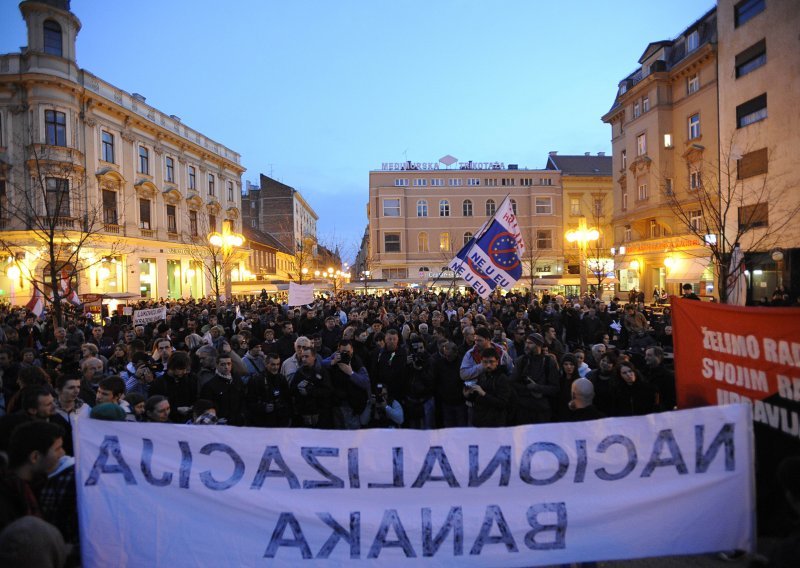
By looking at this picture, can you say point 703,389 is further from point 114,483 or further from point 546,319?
point 546,319

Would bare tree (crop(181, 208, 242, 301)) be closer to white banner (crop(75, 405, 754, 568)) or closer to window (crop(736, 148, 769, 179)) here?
window (crop(736, 148, 769, 179))

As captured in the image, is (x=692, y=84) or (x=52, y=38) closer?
(x=52, y=38)

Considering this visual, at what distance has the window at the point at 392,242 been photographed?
5749 centimetres

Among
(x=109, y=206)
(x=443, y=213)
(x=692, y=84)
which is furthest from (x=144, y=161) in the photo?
(x=692, y=84)

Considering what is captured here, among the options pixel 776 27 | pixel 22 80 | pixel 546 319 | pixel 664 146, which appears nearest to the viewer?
pixel 546 319

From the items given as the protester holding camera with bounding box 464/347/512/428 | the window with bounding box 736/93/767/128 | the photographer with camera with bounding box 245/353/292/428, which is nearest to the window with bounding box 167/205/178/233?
the photographer with camera with bounding box 245/353/292/428

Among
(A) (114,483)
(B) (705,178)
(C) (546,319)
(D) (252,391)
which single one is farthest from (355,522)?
(B) (705,178)

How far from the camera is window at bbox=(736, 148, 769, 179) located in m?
23.1

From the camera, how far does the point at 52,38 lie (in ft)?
96.1

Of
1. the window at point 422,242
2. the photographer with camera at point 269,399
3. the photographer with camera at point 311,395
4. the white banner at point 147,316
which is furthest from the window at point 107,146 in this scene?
the photographer with camera at point 311,395

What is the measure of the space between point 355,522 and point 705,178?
33.3 meters

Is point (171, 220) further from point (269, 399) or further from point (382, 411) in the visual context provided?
point (382, 411)

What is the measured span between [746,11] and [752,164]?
7369 millimetres

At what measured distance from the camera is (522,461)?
11.7ft
